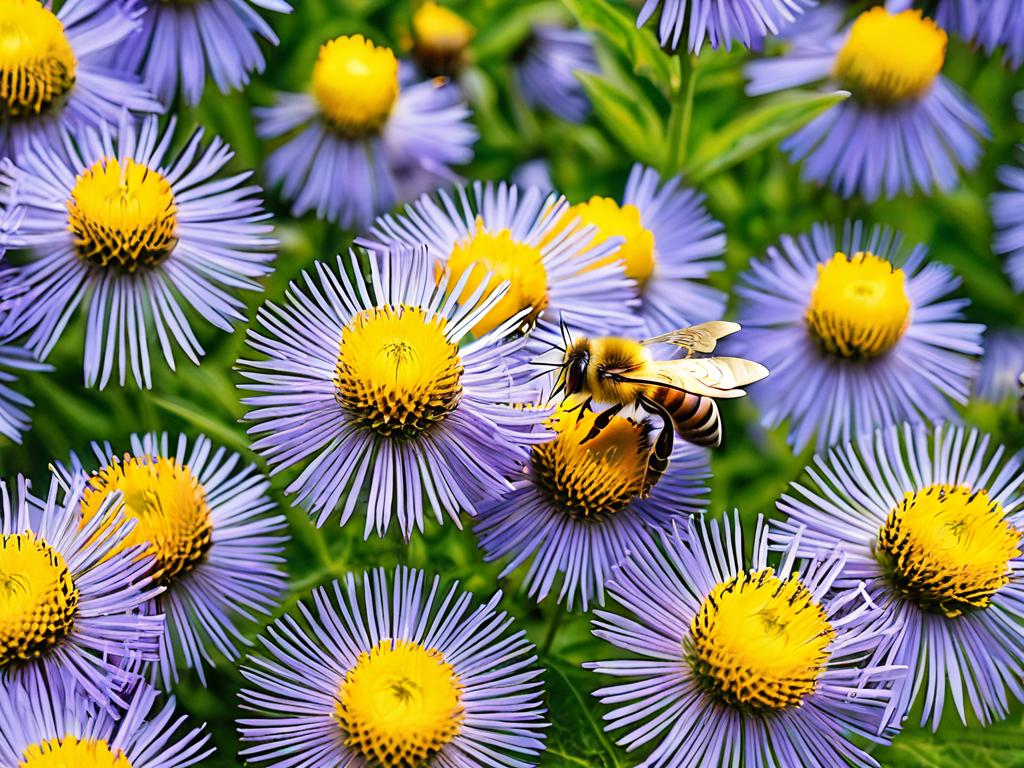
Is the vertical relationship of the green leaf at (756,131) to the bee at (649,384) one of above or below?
above

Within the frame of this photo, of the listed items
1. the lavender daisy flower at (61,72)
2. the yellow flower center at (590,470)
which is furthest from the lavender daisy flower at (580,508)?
the lavender daisy flower at (61,72)

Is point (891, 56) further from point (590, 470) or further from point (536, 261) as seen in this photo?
point (590, 470)

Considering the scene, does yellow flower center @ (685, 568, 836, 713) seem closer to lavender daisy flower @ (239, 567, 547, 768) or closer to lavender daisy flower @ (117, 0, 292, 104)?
lavender daisy flower @ (239, 567, 547, 768)

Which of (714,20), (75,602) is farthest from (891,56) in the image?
(75,602)

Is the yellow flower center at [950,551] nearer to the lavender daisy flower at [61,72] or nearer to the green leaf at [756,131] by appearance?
the green leaf at [756,131]

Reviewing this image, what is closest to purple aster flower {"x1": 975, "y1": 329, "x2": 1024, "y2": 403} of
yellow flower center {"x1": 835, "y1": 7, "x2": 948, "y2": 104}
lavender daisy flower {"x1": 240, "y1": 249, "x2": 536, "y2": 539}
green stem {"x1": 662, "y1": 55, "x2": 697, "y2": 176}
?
yellow flower center {"x1": 835, "y1": 7, "x2": 948, "y2": 104}

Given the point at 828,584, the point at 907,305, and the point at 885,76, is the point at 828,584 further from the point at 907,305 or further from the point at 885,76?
the point at 885,76
